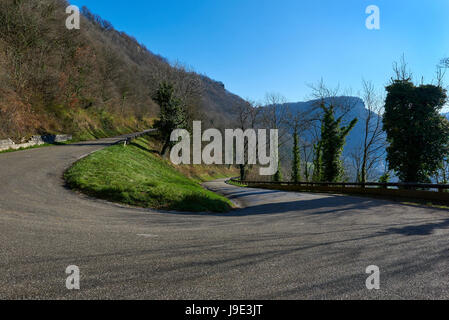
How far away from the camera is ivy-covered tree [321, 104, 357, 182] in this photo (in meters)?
31.0

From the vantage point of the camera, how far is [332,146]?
103 ft

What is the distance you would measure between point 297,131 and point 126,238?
38309 mm

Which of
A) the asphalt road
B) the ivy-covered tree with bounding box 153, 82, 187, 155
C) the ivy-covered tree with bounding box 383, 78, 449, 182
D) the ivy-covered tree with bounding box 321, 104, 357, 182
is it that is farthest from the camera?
the ivy-covered tree with bounding box 153, 82, 187, 155

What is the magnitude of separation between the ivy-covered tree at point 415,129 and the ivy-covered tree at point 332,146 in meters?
10.2

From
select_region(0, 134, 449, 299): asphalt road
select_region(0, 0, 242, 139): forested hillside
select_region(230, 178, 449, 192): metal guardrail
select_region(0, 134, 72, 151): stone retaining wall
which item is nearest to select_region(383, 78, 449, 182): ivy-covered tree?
select_region(230, 178, 449, 192): metal guardrail

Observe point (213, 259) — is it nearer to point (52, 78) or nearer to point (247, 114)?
point (52, 78)

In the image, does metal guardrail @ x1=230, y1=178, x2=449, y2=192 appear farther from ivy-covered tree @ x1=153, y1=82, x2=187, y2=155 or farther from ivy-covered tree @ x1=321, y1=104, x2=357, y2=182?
ivy-covered tree @ x1=153, y1=82, x2=187, y2=155

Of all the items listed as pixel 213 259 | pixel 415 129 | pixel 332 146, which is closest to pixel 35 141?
pixel 213 259

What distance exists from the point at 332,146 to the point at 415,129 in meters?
12.6

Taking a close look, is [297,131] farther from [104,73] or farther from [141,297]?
[104,73]

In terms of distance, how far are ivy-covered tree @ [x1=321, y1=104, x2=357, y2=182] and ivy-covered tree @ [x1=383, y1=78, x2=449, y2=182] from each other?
33.4 ft
